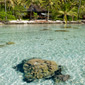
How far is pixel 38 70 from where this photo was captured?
464cm

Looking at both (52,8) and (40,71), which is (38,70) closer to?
(40,71)

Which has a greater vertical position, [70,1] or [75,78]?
[70,1]

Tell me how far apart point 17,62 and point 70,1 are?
35.2m

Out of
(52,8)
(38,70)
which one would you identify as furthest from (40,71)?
(52,8)

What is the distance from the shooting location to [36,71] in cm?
459

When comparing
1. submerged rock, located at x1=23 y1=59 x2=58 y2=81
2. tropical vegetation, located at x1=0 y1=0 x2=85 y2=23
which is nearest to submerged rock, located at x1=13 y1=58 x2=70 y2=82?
submerged rock, located at x1=23 y1=59 x2=58 y2=81

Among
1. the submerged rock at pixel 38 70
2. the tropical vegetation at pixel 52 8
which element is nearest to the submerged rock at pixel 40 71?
the submerged rock at pixel 38 70

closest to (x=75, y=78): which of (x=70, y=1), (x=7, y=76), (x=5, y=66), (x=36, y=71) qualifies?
(x=36, y=71)

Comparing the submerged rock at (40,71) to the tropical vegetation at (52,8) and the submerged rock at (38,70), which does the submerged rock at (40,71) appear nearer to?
the submerged rock at (38,70)

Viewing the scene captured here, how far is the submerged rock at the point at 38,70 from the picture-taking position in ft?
14.2

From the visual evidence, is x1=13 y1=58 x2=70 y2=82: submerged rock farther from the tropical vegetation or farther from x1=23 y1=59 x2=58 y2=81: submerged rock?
the tropical vegetation

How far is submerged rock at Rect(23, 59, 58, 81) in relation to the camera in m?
4.32

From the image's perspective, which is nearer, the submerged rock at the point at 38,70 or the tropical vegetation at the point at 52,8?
the submerged rock at the point at 38,70

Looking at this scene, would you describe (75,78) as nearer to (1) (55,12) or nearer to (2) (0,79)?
(2) (0,79)
